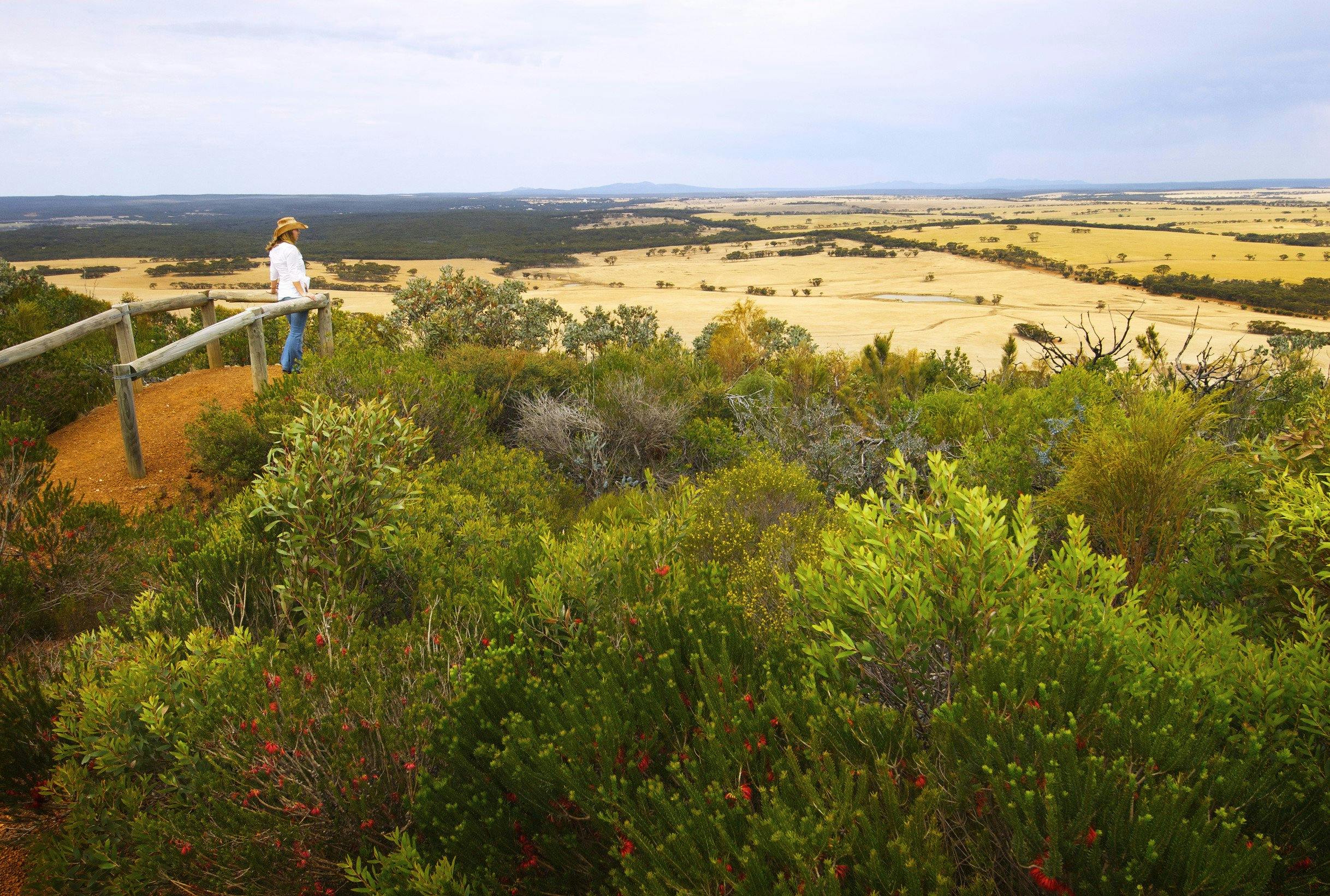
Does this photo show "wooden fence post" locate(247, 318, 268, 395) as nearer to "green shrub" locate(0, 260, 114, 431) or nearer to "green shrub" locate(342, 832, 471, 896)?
"green shrub" locate(0, 260, 114, 431)

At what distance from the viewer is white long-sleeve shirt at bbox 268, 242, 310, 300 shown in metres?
7.92

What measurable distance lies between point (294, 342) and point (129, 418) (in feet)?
7.65

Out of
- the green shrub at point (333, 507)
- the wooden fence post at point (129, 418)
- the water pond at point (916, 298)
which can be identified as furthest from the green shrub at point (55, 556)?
the water pond at point (916, 298)

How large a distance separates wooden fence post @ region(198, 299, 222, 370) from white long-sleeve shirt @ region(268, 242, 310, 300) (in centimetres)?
91

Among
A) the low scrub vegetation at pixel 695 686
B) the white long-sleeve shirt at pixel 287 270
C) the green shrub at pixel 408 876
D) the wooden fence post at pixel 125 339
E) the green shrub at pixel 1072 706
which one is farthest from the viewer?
the white long-sleeve shirt at pixel 287 270

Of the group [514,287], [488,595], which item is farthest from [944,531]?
[514,287]

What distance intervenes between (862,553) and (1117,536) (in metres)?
2.61

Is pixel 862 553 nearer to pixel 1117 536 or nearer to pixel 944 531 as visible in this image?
pixel 944 531

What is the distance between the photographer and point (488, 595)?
3.39 meters

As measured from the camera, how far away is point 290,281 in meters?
7.92

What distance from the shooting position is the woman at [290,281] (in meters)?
7.93

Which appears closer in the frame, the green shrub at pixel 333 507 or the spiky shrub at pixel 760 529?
the green shrub at pixel 333 507

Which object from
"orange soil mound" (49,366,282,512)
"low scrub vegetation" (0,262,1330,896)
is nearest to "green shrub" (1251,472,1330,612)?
"low scrub vegetation" (0,262,1330,896)

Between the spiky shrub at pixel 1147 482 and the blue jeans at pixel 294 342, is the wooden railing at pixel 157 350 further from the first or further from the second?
the spiky shrub at pixel 1147 482
